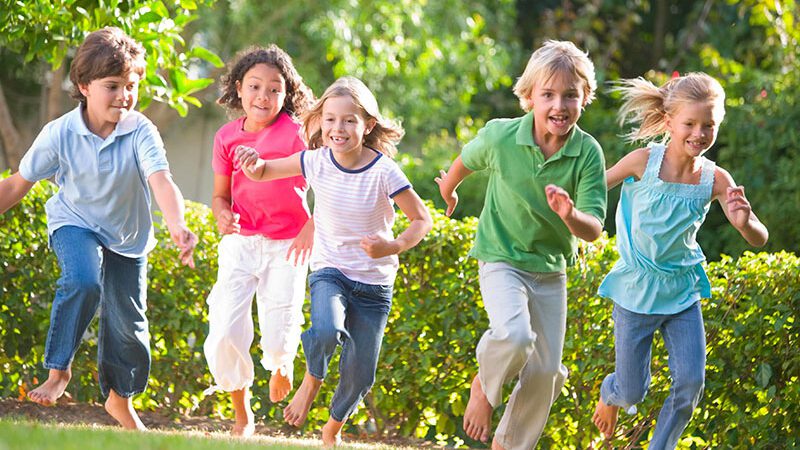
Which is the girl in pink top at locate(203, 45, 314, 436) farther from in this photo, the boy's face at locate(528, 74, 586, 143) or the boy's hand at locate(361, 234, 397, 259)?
the boy's face at locate(528, 74, 586, 143)

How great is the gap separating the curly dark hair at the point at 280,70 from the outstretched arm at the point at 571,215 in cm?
180

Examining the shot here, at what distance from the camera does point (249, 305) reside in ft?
20.6

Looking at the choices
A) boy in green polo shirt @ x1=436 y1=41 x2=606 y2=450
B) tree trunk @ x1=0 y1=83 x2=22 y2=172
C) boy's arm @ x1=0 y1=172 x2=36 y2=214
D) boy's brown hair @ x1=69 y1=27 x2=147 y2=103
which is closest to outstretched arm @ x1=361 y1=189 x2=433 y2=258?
boy in green polo shirt @ x1=436 y1=41 x2=606 y2=450

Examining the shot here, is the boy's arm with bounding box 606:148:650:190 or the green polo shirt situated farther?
the boy's arm with bounding box 606:148:650:190

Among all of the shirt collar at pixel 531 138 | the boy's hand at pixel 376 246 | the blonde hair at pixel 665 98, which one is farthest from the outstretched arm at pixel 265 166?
the blonde hair at pixel 665 98

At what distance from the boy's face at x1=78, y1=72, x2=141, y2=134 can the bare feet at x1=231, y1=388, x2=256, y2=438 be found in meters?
1.59

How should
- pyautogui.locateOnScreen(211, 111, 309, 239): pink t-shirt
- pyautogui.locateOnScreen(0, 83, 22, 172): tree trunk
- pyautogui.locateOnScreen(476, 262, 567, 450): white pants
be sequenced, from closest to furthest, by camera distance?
pyautogui.locateOnScreen(476, 262, 567, 450): white pants < pyautogui.locateOnScreen(211, 111, 309, 239): pink t-shirt < pyautogui.locateOnScreen(0, 83, 22, 172): tree trunk

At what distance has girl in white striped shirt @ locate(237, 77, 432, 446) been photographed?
5680 millimetres

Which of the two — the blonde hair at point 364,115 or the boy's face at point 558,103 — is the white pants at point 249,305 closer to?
the blonde hair at point 364,115

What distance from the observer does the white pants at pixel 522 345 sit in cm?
530

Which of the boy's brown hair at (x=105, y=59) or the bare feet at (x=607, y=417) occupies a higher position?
the boy's brown hair at (x=105, y=59)

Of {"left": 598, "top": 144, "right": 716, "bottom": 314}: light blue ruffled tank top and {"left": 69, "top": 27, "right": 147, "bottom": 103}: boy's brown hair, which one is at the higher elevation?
{"left": 69, "top": 27, "right": 147, "bottom": 103}: boy's brown hair

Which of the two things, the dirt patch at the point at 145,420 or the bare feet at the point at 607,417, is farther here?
the dirt patch at the point at 145,420

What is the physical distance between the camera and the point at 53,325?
5551 millimetres
